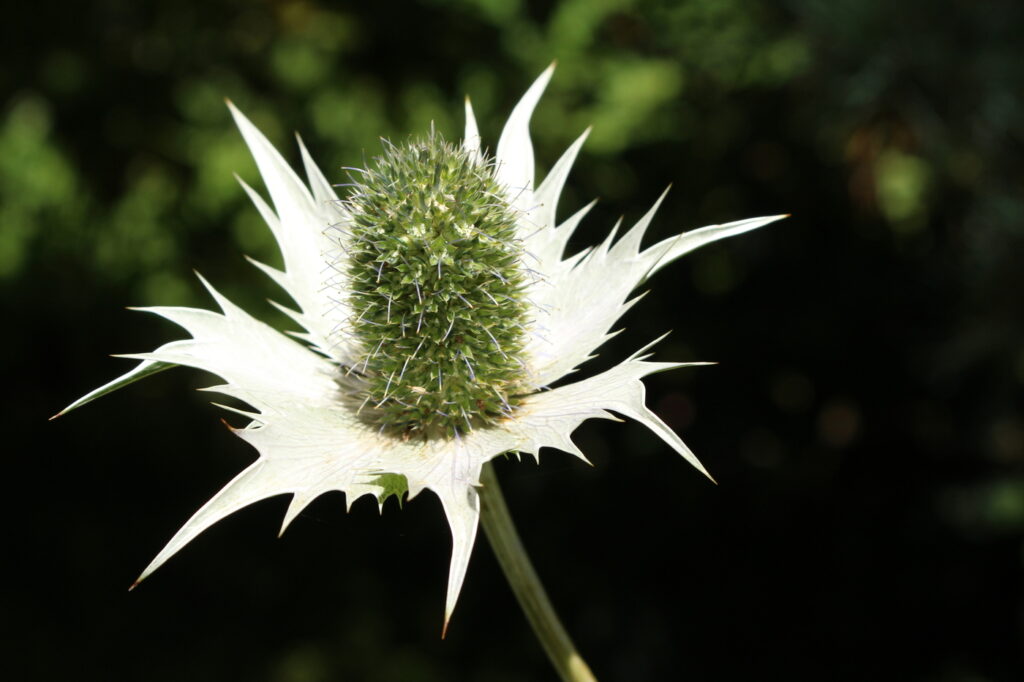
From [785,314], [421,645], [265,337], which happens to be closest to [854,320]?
[785,314]

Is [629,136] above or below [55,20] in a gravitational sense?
below

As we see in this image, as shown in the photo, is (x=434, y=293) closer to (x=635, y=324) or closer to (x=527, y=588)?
(x=527, y=588)

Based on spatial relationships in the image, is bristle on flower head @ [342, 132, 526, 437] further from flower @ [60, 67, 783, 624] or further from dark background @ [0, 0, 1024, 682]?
dark background @ [0, 0, 1024, 682]

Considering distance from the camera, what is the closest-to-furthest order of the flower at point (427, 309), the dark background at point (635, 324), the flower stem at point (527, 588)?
the flower stem at point (527, 588) < the flower at point (427, 309) < the dark background at point (635, 324)

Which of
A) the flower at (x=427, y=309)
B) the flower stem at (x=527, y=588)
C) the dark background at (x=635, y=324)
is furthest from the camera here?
the dark background at (x=635, y=324)

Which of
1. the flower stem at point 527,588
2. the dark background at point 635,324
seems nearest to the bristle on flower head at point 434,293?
the flower stem at point 527,588

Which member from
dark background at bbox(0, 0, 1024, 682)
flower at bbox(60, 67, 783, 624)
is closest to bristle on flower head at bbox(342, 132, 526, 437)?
flower at bbox(60, 67, 783, 624)

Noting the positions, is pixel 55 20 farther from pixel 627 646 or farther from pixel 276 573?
pixel 627 646

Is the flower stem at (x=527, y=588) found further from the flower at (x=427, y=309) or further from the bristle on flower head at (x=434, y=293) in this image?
the bristle on flower head at (x=434, y=293)
